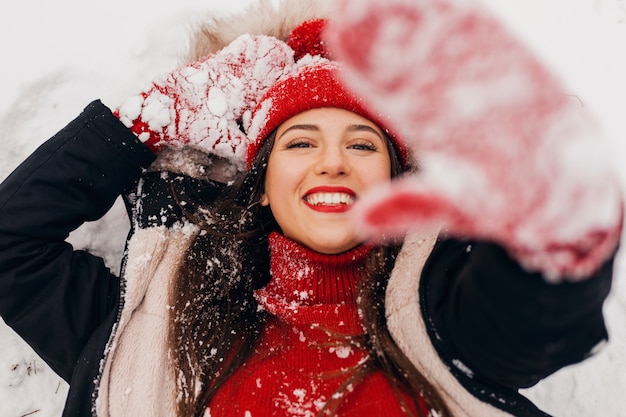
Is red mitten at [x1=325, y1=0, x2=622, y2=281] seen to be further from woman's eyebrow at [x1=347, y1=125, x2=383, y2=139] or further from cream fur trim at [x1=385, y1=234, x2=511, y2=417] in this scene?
woman's eyebrow at [x1=347, y1=125, x2=383, y2=139]

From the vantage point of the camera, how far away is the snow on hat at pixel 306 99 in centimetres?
163

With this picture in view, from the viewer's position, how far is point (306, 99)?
1.65m

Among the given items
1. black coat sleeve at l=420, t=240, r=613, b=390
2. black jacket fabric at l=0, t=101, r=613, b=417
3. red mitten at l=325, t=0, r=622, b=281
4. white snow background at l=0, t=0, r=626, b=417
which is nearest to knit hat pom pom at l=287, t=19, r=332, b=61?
white snow background at l=0, t=0, r=626, b=417

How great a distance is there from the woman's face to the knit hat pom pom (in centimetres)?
42

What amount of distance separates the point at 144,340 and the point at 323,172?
0.85 metres

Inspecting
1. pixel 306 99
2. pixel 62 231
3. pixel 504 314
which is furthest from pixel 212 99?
pixel 504 314

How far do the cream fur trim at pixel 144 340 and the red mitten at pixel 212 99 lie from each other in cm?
40

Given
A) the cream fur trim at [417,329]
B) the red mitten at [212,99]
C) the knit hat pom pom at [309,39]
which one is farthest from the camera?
the knit hat pom pom at [309,39]

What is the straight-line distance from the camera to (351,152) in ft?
5.13

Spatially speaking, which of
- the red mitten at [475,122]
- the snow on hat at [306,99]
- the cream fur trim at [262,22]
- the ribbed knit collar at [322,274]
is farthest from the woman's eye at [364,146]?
the red mitten at [475,122]

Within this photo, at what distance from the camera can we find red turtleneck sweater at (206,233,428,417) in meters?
1.37

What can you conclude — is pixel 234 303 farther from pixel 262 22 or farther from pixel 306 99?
pixel 262 22

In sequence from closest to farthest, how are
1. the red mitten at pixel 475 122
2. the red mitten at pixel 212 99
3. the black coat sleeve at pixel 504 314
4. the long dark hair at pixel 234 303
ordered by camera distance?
the red mitten at pixel 475 122, the black coat sleeve at pixel 504 314, the long dark hair at pixel 234 303, the red mitten at pixel 212 99

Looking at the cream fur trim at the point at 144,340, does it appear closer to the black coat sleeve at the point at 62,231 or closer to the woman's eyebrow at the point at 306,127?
the black coat sleeve at the point at 62,231
